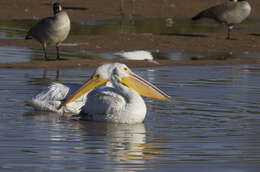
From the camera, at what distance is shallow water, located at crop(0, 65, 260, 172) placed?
6.64 m

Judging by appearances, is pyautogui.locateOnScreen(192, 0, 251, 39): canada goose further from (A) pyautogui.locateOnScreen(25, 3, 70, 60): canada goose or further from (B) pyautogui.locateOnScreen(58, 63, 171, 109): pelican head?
(B) pyautogui.locateOnScreen(58, 63, 171, 109): pelican head

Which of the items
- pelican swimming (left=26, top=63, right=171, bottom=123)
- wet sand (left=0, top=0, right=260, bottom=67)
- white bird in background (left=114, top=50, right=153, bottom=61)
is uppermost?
wet sand (left=0, top=0, right=260, bottom=67)

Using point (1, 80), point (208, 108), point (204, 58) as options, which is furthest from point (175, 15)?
point (208, 108)

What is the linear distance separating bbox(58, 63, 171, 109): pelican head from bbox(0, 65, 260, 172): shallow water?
1.12 ft

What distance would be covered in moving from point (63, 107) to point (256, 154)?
365 centimetres

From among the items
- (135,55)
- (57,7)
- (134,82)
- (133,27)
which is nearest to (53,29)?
(57,7)

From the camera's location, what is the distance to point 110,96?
9438 mm

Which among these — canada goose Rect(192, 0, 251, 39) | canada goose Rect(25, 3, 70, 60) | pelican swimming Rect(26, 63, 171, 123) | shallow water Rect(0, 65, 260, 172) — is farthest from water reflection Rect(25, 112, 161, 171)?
canada goose Rect(192, 0, 251, 39)

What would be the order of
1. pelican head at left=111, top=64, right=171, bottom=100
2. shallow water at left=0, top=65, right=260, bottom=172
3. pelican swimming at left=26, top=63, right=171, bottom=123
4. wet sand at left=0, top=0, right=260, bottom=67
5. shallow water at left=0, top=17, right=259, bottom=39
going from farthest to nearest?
shallow water at left=0, top=17, right=259, bottom=39 → wet sand at left=0, top=0, right=260, bottom=67 → pelican head at left=111, top=64, right=171, bottom=100 → pelican swimming at left=26, top=63, right=171, bottom=123 → shallow water at left=0, top=65, right=260, bottom=172

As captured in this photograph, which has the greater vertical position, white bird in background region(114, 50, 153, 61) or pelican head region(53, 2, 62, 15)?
pelican head region(53, 2, 62, 15)

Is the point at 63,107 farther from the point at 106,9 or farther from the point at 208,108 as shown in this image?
the point at 106,9

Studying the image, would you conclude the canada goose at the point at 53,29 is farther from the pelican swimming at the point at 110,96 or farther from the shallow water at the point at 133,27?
the pelican swimming at the point at 110,96

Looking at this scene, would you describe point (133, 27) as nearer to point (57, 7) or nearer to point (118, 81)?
point (57, 7)

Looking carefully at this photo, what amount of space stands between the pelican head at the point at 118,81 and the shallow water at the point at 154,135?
342 mm
